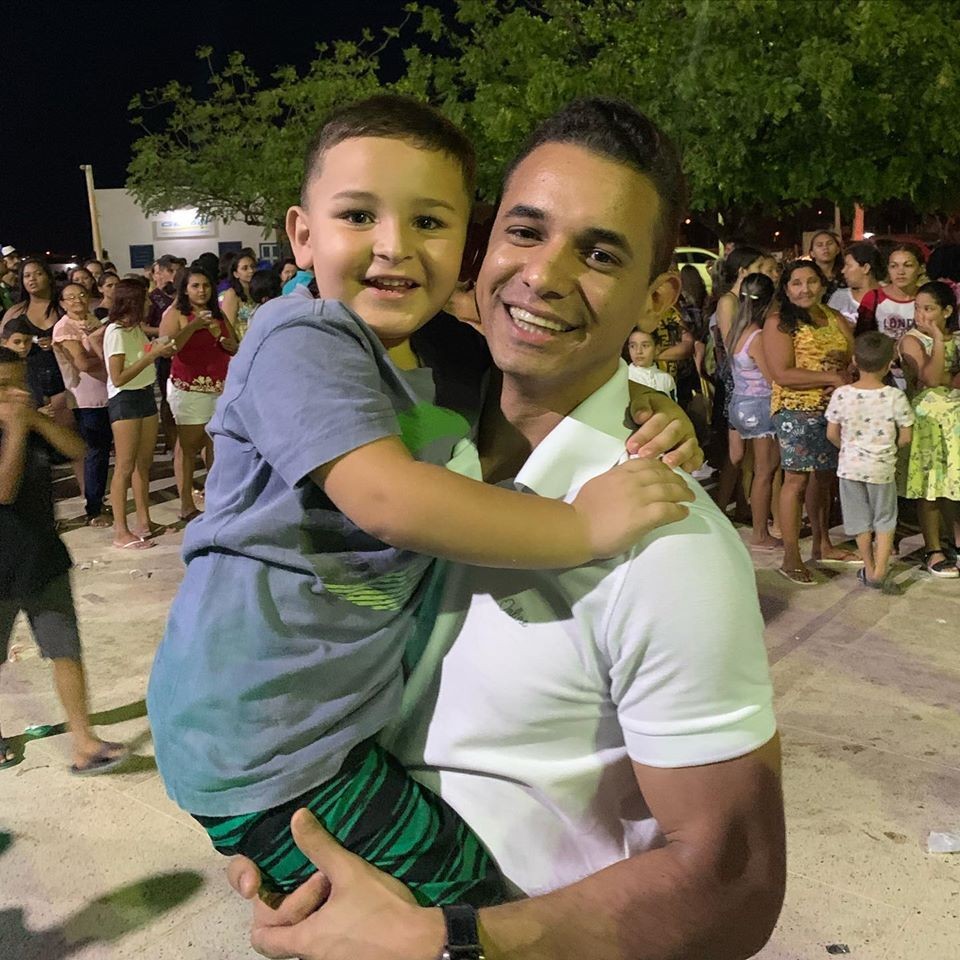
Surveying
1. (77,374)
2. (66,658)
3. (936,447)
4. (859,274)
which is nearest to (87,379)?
(77,374)

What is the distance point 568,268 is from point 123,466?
250 inches

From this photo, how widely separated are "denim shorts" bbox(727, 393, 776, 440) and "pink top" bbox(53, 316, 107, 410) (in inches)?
192

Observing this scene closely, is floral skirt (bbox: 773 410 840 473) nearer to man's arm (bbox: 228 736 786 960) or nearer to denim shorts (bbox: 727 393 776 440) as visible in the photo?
denim shorts (bbox: 727 393 776 440)

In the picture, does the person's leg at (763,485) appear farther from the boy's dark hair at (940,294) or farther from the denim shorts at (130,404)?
the denim shorts at (130,404)

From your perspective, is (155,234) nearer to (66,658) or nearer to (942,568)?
(942,568)

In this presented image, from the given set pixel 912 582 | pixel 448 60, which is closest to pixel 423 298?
pixel 912 582

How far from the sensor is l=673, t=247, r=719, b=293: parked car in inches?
438

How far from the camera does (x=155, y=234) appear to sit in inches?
1332

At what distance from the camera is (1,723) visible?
15.0 ft

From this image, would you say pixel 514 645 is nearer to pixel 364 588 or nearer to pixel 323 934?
pixel 364 588

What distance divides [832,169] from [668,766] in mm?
14322

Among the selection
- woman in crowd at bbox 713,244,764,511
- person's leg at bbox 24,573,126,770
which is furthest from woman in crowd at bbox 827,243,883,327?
person's leg at bbox 24,573,126,770

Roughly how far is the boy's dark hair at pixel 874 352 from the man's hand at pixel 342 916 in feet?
17.6

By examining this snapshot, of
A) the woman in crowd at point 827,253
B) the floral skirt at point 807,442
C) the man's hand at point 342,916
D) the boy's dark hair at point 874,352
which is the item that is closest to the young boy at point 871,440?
the boy's dark hair at point 874,352
